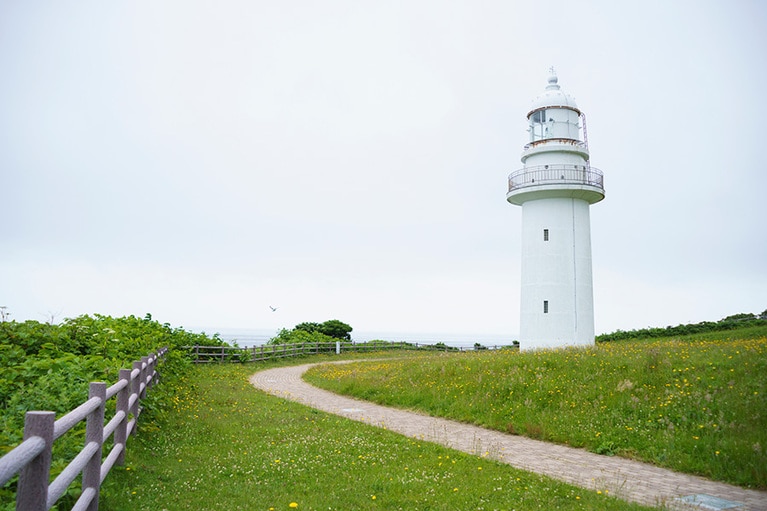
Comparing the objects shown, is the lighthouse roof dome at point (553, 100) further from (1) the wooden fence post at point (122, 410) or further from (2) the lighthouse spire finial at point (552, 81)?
(1) the wooden fence post at point (122, 410)

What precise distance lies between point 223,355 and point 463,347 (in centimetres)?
2747

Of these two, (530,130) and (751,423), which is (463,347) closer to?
(530,130)

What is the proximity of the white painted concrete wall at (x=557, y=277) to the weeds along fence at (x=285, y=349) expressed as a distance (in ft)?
53.6

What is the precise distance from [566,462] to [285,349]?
26.6 meters

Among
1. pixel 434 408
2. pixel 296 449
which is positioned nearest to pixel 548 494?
pixel 296 449

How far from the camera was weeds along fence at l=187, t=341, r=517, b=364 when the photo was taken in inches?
1132

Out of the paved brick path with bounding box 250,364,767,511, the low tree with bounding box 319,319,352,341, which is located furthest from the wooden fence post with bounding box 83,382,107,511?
the low tree with bounding box 319,319,352,341

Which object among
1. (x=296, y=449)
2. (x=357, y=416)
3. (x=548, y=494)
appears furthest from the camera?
(x=357, y=416)

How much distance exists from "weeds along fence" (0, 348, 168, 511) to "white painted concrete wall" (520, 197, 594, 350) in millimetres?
17625

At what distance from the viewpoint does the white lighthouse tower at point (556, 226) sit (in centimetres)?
2184

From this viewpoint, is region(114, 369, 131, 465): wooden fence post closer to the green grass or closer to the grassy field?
the green grass

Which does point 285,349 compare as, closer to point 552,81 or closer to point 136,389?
point 552,81

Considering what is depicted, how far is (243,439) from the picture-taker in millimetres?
10070

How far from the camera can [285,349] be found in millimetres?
33844
